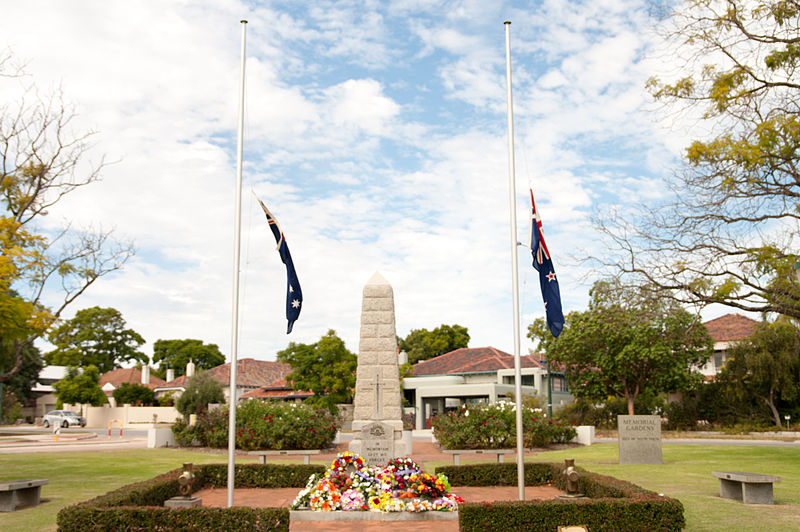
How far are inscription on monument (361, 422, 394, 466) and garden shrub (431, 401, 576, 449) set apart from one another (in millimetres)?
9612

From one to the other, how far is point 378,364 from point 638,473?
7.38 metres

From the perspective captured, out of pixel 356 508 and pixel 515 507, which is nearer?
pixel 515 507

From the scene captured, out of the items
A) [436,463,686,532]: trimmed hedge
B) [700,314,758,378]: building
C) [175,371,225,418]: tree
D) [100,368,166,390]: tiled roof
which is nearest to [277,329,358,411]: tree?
[175,371,225,418]: tree

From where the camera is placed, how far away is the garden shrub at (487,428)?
78.7 feet

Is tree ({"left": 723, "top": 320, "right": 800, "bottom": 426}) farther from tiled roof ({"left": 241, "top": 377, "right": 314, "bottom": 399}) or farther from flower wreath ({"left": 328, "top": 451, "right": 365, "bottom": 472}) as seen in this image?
tiled roof ({"left": 241, "top": 377, "right": 314, "bottom": 399})

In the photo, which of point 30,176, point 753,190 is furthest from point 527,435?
point 30,176

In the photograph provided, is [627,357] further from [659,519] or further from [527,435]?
[659,519]

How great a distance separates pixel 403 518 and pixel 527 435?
1589 cm

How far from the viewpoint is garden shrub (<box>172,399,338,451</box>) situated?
24250mm

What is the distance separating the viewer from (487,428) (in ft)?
78.9

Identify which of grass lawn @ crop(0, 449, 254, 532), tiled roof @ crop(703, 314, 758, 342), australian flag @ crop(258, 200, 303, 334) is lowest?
grass lawn @ crop(0, 449, 254, 532)

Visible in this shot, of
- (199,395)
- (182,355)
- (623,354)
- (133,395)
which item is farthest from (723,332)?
(182,355)

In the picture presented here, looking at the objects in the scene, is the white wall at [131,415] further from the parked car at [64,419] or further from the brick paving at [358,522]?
the brick paving at [358,522]

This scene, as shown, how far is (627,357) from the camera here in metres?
36.1
